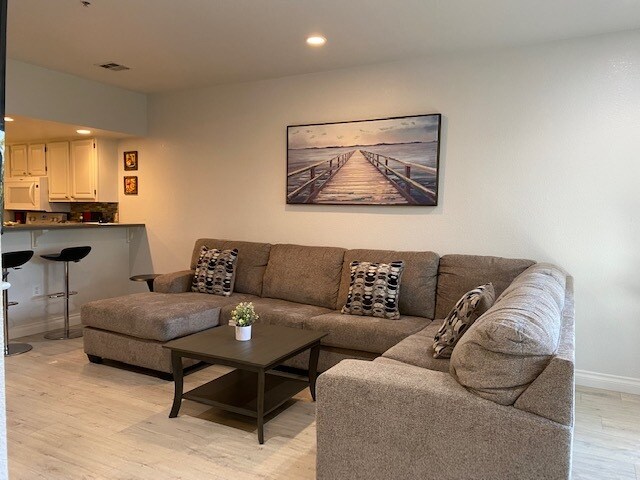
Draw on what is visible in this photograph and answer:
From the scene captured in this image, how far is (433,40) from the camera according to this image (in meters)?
3.55

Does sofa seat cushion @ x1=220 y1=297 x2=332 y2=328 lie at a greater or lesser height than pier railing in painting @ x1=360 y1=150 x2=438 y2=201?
lesser

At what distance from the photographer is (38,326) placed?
4.77 meters

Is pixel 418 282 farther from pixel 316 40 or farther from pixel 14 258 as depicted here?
pixel 14 258

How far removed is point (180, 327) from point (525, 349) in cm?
271

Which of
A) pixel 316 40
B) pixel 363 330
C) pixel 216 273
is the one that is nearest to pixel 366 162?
pixel 316 40

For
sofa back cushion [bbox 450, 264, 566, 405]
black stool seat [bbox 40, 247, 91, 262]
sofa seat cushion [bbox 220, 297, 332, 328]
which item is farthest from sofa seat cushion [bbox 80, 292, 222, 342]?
sofa back cushion [bbox 450, 264, 566, 405]

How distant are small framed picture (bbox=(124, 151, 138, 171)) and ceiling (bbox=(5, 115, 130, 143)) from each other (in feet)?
0.79

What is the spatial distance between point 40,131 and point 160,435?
4051mm

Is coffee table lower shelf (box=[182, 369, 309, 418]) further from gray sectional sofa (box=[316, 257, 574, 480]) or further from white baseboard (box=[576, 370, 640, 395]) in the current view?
white baseboard (box=[576, 370, 640, 395])

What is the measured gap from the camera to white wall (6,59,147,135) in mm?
4246

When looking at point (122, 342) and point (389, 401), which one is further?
point (122, 342)

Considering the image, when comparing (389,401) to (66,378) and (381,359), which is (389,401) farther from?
(66,378)

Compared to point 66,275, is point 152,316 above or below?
below

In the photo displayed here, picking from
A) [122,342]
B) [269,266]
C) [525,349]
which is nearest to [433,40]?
[269,266]
